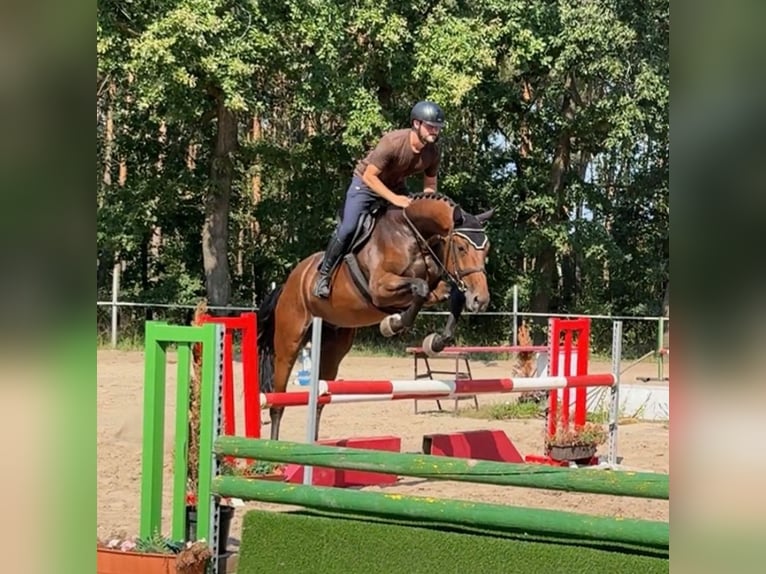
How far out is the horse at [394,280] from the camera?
192 inches

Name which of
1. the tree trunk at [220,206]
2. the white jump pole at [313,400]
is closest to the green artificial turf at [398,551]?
the white jump pole at [313,400]

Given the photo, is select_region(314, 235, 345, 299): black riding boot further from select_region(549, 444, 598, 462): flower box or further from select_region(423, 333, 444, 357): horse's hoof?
select_region(549, 444, 598, 462): flower box

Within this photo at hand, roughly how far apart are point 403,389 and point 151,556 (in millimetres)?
1899

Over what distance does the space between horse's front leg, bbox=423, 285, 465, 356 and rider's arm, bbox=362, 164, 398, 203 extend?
2.02 feet

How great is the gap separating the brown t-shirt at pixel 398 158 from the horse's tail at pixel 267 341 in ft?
3.82

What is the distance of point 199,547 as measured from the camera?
9.29 feet

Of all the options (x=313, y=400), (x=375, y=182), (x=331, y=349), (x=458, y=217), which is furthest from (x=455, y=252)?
(x=313, y=400)

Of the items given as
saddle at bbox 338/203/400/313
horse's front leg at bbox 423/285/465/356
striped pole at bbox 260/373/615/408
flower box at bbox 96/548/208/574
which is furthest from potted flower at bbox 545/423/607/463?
flower box at bbox 96/548/208/574

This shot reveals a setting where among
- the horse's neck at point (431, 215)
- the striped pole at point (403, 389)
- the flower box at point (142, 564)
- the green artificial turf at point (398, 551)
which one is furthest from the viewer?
the horse's neck at point (431, 215)

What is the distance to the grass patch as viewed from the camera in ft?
27.4

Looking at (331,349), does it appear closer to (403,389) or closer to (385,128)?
(403,389)

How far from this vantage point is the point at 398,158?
193 inches

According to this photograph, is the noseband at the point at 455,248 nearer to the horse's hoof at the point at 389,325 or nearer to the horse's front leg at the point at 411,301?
the horse's front leg at the point at 411,301
